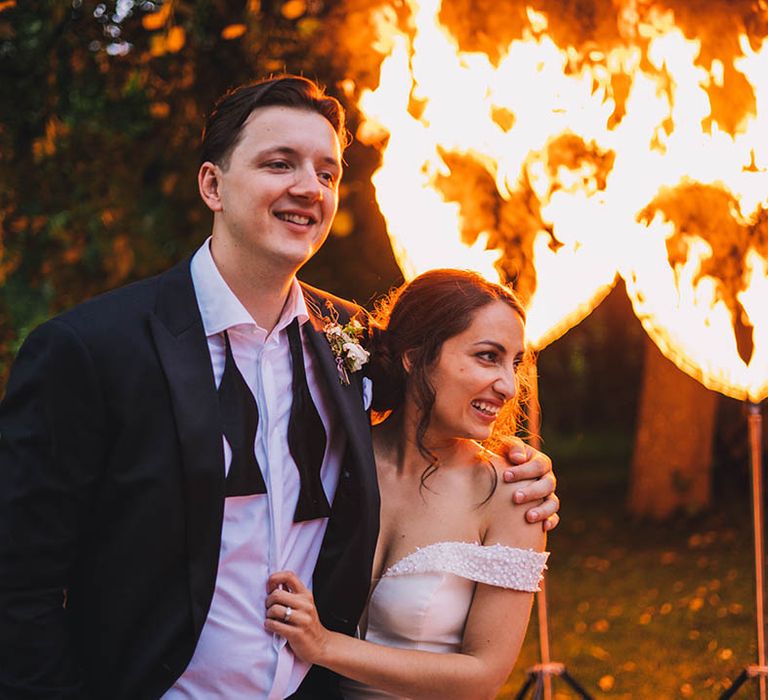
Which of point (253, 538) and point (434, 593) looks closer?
point (253, 538)

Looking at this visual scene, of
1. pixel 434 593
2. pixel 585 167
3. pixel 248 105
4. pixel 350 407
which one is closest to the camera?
pixel 248 105

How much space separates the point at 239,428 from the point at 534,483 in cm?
93

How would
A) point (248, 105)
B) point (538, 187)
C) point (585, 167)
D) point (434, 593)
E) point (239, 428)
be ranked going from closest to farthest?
point (239, 428)
point (248, 105)
point (434, 593)
point (538, 187)
point (585, 167)

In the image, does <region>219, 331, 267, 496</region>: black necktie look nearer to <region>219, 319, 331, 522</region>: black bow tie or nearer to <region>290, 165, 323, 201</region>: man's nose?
<region>219, 319, 331, 522</region>: black bow tie

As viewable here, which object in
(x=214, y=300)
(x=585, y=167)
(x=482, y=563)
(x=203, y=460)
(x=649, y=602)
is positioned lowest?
(x=649, y=602)

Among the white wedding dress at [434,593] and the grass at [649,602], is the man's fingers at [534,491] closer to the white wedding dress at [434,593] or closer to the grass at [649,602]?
the white wedding dress at [434,593]

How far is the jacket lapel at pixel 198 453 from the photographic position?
2.39 meters

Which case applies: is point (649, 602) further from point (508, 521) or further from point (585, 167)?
point (508, 521)

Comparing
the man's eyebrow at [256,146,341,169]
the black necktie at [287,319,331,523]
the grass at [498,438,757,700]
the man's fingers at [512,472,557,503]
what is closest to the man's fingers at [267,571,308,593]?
the black necktie at [287,319,331,523]

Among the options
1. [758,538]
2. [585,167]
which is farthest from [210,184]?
[585,167]

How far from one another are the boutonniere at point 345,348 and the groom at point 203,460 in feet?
0.21

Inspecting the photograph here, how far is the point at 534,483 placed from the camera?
300cm

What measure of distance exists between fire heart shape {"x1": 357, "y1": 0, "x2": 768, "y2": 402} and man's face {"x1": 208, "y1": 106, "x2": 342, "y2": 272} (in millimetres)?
1771

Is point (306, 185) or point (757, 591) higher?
point (306, 185)
